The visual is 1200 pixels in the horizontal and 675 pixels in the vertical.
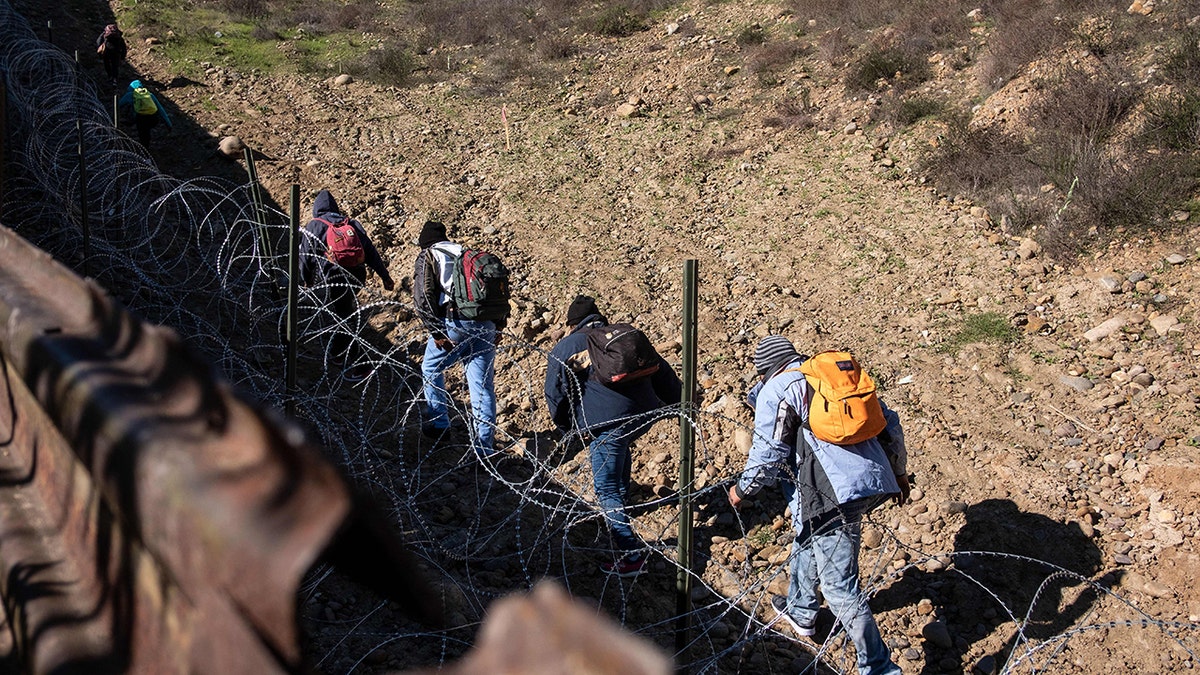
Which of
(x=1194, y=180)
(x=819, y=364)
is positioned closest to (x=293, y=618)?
(x=819, y=364)

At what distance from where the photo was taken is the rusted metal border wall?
36.6 inches

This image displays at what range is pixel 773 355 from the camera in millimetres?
4594

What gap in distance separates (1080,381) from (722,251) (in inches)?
145

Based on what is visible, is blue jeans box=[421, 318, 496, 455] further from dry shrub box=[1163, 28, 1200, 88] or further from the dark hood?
dry shrub box=[1163, 28, 1200, 88]

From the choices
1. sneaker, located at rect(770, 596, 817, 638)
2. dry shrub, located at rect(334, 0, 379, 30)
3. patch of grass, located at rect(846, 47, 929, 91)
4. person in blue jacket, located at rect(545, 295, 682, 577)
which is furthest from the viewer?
dry shrub, located at rect(334, 0, 379, 30)

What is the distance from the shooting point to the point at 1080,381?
6707 mm

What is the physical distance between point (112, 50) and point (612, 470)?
1172 cm

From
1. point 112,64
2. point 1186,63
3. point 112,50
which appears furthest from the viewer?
point 112,64

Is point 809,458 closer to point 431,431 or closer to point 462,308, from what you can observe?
point 462,308

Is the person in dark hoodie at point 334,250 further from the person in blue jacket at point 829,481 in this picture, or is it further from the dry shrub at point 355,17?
the dry shrub at point 355,17

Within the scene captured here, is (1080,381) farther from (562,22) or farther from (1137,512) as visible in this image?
(562,22)

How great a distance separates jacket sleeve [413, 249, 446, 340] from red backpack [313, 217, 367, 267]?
0.94 meters

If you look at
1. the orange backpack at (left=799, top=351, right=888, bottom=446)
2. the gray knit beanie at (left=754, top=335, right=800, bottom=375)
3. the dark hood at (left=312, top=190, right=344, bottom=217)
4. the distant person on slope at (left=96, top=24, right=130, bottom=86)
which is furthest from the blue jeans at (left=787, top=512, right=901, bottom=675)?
the distant person on slope at (left=96, top=24, right=130, bottom=86)

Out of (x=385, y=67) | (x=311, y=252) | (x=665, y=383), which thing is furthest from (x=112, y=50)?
(x=665, y=383)
